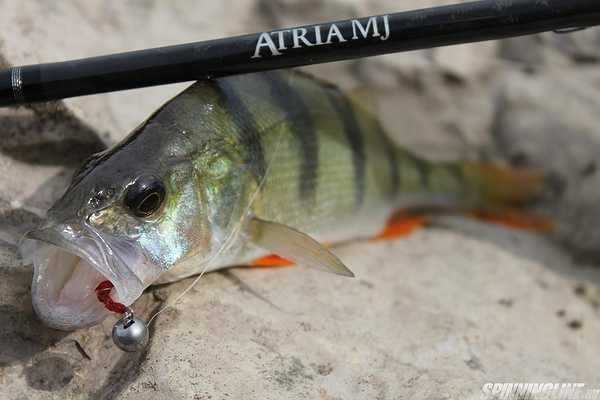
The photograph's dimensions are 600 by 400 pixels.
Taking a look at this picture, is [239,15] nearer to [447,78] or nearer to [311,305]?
[447,78]

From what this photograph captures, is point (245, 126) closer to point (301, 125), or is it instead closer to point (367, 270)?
point (301, 125)

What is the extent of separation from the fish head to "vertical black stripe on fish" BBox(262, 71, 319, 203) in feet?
1.94

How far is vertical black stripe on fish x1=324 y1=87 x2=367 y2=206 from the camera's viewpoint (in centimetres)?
250

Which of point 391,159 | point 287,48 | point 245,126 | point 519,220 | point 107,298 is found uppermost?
point 287,48

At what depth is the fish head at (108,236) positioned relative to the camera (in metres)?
1.51

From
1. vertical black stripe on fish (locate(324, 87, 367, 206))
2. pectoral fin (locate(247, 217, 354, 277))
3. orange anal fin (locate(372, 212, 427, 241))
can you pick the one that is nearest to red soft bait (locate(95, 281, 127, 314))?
pectoral fin (locate(247, 217, 354, 277))

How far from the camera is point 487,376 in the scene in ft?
5.85

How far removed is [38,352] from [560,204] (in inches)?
104

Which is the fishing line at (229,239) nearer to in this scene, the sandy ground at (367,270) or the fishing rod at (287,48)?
the sandy ground at (367,270)

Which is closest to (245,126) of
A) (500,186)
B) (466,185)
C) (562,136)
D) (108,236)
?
(108,236)

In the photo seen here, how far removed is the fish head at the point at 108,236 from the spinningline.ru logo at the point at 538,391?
2.92ft

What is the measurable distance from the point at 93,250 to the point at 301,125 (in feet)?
3.19

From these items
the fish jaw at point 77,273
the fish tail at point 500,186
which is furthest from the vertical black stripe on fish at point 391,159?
the fish jaw at point 77,273

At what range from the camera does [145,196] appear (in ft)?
5.28
